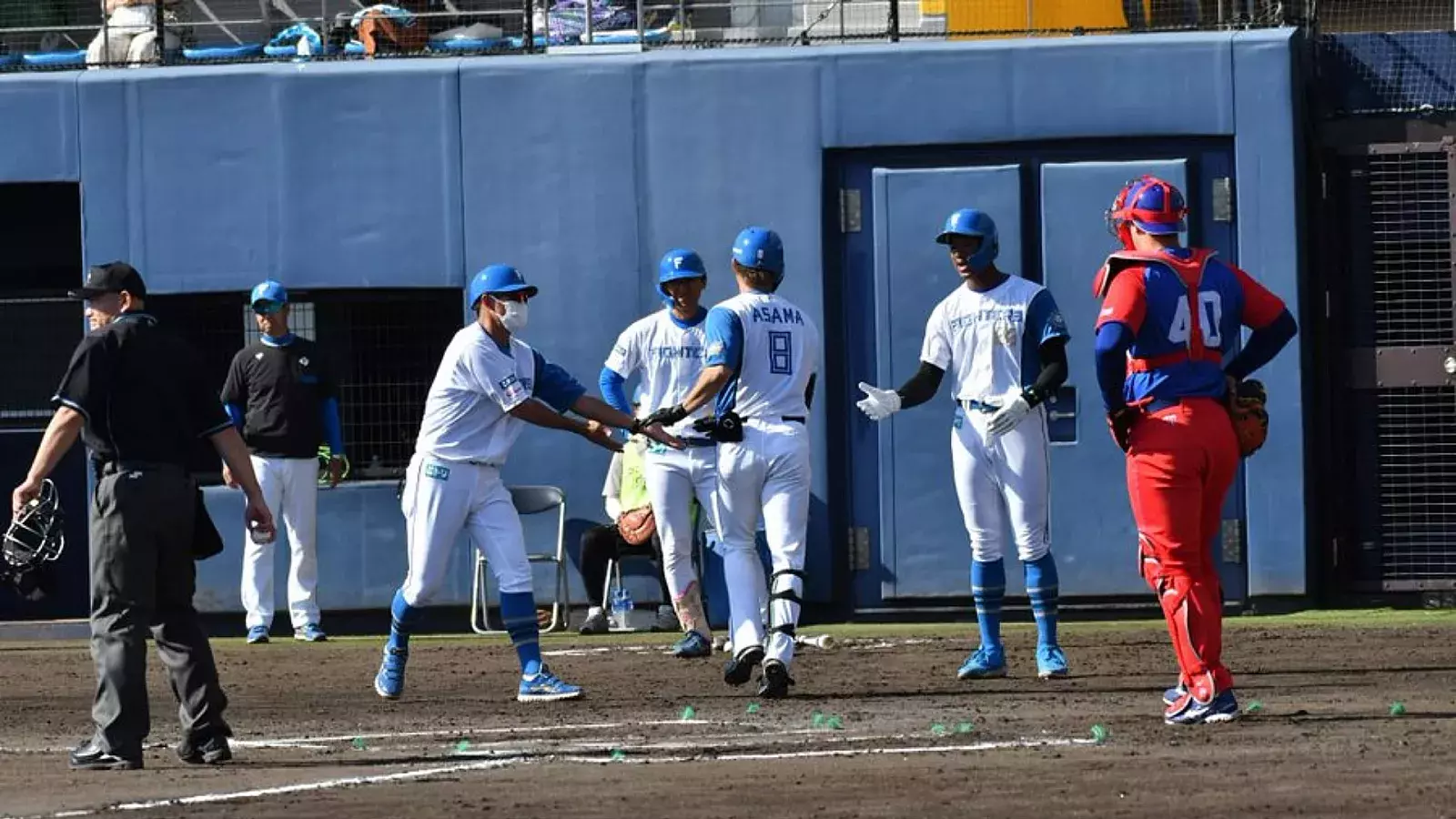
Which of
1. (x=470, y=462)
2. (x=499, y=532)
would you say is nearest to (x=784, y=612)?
(x=499, y=532)

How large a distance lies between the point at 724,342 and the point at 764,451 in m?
0.55

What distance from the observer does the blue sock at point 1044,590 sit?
12812 millimetres

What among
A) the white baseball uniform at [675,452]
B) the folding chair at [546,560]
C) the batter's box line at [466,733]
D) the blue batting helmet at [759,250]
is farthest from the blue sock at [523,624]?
the folding chair at [546,560]

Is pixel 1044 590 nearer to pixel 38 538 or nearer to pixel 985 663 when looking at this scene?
pixel 985 663

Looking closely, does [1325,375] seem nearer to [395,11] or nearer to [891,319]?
[891,319]

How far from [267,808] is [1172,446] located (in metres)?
3.82

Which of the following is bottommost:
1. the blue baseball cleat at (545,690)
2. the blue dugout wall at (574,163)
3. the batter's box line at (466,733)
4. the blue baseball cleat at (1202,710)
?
the batter's box line at (466,733)

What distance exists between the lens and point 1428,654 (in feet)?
45.6

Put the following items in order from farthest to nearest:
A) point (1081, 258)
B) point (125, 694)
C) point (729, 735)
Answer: point (1081, 258)
point (729, 735)
point (125, 694)

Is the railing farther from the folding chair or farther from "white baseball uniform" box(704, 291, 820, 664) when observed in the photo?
"white baseball uniform" box(704, 291, 820, 664)

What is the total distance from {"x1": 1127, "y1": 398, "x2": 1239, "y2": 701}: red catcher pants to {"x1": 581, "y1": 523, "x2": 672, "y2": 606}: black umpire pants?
25.8 ft

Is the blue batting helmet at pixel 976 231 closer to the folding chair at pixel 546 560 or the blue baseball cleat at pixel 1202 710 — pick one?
the blue baseball cleat at pixel 1202 710

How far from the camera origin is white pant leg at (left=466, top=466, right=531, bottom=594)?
40.1 feet

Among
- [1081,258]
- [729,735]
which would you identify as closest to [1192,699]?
[729,735]
